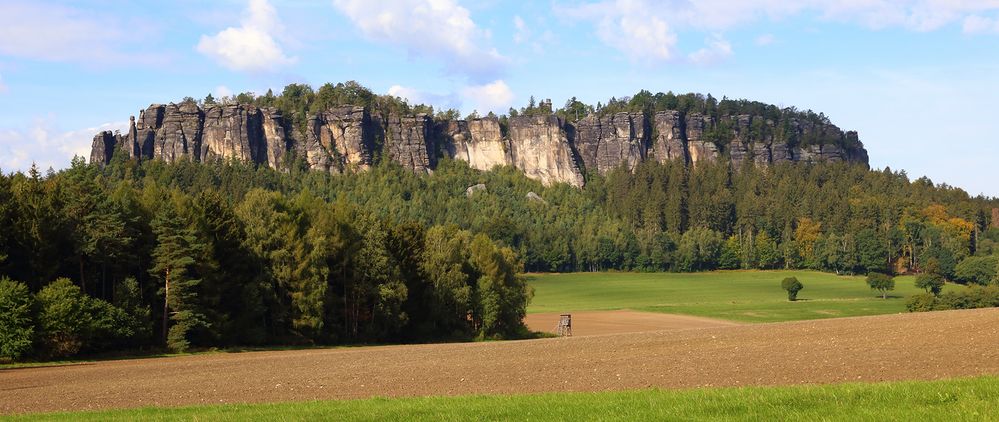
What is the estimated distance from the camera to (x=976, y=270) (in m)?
168

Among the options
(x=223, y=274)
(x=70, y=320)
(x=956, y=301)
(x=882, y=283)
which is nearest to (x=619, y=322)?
(x=956, y=301)

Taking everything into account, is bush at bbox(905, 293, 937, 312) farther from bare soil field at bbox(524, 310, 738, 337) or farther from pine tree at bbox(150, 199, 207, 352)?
→ pine tree at bbox(150, 199, 207, 352)

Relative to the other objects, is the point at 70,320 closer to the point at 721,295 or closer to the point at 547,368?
the point at 547,368

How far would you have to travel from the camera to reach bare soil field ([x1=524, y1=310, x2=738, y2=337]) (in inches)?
3320

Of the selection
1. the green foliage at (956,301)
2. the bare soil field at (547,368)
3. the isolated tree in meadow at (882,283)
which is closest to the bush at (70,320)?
the bare soil field at (547,368)

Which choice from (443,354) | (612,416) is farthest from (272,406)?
(443,354)

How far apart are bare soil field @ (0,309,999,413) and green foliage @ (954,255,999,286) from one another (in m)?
130

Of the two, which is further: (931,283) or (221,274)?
(931,283)

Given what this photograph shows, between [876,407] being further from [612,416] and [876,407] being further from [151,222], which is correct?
A: [151,222]

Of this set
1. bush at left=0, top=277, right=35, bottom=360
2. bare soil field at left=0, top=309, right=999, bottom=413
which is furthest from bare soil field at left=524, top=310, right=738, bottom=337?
bush at left=0, top=277, right=35, bottom=360

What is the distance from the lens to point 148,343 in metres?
52.7

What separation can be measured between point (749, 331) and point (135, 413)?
3264 centimetres

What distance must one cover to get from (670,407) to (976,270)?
16859 centimetres

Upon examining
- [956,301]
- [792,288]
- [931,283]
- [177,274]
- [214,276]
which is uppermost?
[177,274]
